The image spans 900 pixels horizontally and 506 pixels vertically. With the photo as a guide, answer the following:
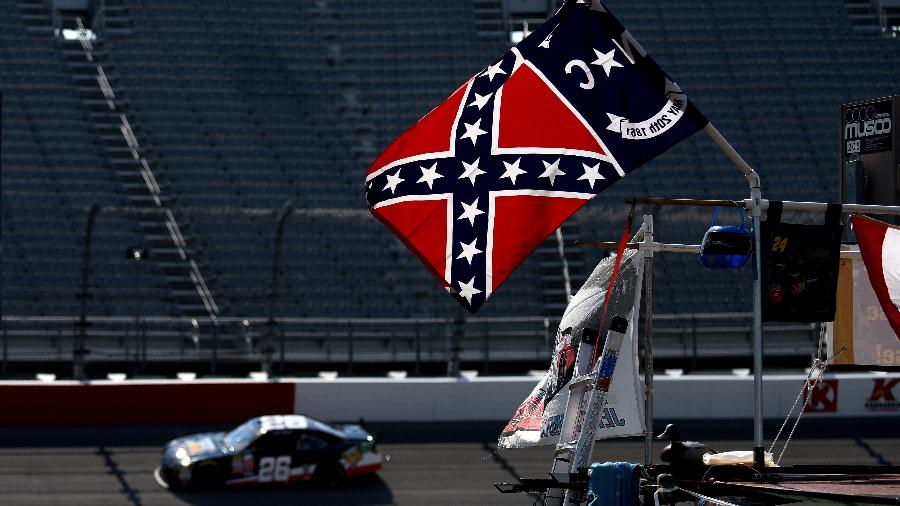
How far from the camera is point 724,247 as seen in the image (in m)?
7.61

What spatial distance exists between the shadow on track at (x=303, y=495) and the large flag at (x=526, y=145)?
26.3 feet

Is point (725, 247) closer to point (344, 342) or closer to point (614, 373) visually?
point (614, 373)

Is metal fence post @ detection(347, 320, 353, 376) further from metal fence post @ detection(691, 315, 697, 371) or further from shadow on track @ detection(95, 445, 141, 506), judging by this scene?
metal fence post @ detection(691, 315, 697, 371)

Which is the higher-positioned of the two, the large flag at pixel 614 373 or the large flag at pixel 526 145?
the large flag at pixel 526 145

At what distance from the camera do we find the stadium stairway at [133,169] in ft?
83.3

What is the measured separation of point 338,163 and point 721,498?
22934 mm

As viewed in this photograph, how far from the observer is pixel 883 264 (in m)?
8.29

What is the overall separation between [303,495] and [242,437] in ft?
3.85

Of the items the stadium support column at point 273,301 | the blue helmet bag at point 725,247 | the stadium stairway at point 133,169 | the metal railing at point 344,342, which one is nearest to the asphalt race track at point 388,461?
the stadium support column at point 273,301

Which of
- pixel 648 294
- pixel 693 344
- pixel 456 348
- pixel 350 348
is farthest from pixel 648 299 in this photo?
pixel 693 344

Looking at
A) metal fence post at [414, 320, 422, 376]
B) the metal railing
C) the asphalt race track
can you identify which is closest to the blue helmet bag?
the asphalt race track

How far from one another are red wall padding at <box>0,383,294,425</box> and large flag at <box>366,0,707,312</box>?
11556 millimetres

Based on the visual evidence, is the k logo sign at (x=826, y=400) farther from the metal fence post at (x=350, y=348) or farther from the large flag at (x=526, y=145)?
the large flag at (x=526, y=145)

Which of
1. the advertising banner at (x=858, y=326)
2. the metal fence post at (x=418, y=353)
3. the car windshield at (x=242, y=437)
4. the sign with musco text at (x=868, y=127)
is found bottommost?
the car windshield at (x=242, y=437)
